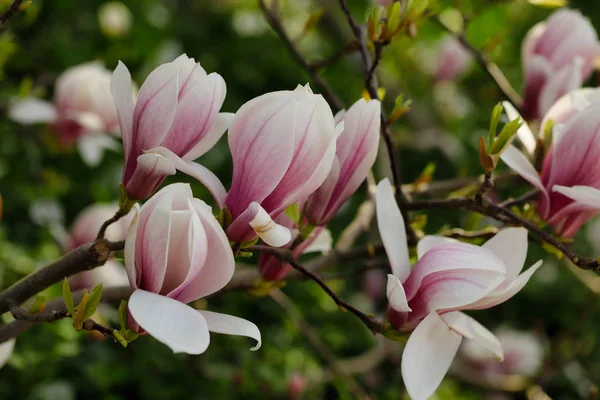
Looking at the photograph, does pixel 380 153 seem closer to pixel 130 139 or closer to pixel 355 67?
pixel 355 67

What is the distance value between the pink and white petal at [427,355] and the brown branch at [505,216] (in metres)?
0.10

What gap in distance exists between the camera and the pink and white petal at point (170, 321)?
414 mm

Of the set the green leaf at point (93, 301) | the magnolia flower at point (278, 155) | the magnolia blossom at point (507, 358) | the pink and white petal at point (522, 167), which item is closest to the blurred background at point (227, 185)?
the magnolia blossom at point (507, 358)

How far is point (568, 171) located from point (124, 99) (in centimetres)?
36

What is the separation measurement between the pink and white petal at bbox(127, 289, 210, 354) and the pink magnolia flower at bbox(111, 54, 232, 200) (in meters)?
0.09

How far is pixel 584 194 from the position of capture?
0.55m

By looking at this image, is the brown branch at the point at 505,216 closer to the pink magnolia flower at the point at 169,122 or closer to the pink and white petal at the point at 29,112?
the pink magnolia flower at the point at 169,122

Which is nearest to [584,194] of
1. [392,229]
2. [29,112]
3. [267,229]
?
[392,229]

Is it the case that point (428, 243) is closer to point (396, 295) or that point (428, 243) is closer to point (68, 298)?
point (396, 295)

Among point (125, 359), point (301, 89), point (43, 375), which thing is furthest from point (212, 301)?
point (301, 89)

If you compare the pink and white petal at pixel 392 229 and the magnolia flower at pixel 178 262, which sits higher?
the magnolia flower at pixel 178 262

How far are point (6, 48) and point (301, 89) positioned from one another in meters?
0.59

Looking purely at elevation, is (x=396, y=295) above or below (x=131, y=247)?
below

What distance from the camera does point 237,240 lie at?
0.50 metres
